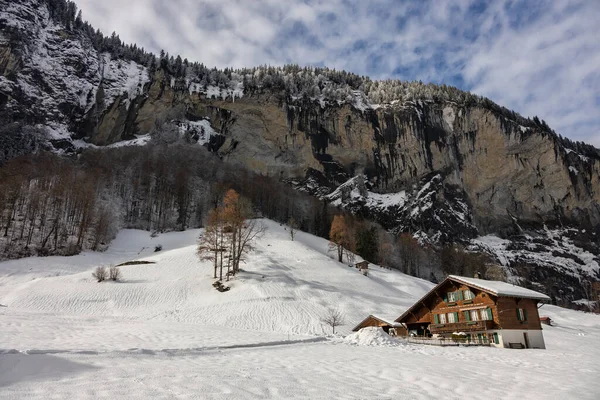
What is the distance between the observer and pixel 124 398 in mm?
5297

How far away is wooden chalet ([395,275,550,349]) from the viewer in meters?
24.8

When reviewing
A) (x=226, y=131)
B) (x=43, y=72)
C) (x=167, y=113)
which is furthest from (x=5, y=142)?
(x=226, y=131)

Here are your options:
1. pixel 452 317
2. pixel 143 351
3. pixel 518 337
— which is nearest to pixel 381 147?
pixel 452 317

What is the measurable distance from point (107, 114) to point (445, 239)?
110601 millimetres

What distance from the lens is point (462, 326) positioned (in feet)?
87.6

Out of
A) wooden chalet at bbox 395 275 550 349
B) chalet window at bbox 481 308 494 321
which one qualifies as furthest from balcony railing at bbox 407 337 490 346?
chalet window at bbox 481 308 494 321

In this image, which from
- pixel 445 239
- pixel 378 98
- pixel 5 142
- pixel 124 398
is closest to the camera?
pixel 124 398

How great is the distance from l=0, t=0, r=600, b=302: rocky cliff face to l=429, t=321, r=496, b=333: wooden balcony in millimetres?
77848

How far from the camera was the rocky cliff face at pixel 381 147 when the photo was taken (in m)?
106

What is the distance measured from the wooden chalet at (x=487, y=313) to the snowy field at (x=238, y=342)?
8.23 feet

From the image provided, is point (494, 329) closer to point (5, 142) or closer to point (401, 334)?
point (401, 334)

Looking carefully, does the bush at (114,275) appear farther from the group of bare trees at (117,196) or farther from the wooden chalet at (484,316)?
the wooden chalet at (484,316)

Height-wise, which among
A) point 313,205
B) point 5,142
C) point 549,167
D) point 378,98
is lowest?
point 313,205

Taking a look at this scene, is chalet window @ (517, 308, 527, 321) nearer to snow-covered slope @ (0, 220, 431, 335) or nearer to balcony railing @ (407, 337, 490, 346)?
balcony railing @ (407, 337, 490, 346)
